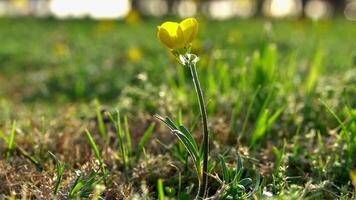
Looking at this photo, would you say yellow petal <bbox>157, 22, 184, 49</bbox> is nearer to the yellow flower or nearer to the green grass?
the yellow flower

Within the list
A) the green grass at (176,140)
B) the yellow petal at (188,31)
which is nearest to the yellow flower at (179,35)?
the yellow petal at (188,31)

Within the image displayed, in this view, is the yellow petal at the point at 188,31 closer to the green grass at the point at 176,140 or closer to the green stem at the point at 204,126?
the green stem at the point at 204,126

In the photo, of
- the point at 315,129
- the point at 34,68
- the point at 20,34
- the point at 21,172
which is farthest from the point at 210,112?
the point at 20,34

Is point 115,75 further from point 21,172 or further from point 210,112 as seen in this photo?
point 21,172

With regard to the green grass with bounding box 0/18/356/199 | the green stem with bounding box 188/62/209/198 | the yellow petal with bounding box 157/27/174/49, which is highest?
the yellow petal with bounding box 157/27/174/49

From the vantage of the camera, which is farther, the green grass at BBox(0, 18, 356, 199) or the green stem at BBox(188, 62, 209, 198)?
the green grass at BBox(0, 18, 356, 199)

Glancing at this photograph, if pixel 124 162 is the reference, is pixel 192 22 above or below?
above

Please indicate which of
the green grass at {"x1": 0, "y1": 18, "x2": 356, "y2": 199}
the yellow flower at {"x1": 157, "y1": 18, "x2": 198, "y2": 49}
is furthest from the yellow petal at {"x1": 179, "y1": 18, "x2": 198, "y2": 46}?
the green grass at {"x1": 0, "y1": 18, "x2": 356, "y2": 199}

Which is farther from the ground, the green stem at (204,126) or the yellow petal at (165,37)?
the yellow petal at (165,37)

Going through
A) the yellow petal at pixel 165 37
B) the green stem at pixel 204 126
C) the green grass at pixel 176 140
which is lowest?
the green grass at pixel 176 140

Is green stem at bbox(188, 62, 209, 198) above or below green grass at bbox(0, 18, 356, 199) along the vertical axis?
above

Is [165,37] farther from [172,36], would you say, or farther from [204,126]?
[204,126]
